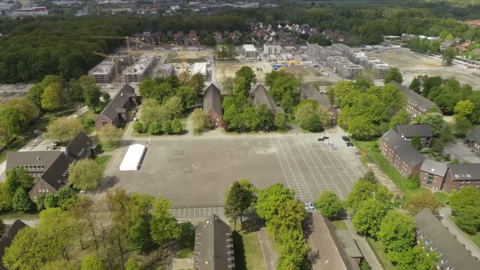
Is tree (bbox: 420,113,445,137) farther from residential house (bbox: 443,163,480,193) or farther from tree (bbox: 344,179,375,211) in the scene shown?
tree (bbox: 344,179,375,211)

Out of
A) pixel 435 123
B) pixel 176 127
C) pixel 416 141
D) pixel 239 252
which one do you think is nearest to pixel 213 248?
pixel 239 252

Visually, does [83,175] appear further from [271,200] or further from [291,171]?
[291,171]

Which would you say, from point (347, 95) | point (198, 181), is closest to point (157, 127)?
point (198, 181)

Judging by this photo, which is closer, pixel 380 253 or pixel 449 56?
pixel 380 253

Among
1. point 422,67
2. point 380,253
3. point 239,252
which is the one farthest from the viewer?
point 422,67

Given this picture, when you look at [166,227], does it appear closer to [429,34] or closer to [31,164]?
[31,164]

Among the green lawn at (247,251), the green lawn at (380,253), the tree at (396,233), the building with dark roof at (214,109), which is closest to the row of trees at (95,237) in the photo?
the green lawn at (247,251)

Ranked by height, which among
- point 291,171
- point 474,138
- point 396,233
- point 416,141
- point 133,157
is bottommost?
point 291,171
